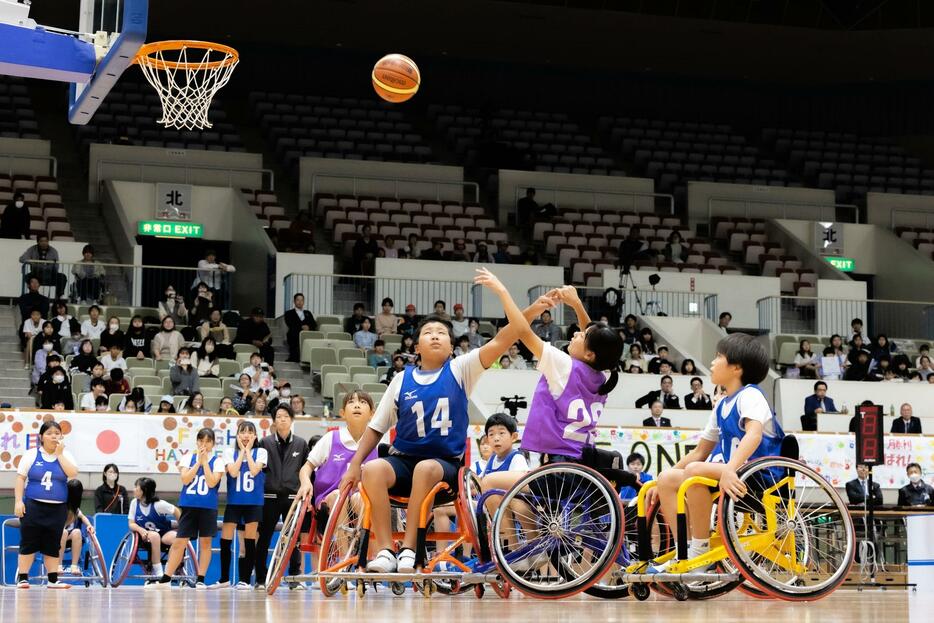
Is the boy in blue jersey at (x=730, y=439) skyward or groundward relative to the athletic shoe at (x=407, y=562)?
skyward

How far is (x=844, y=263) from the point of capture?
27.5m

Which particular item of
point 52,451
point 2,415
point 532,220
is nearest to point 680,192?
point 532,220

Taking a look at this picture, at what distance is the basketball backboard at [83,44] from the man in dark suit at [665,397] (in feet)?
32.5

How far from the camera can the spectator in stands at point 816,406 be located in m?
18.7

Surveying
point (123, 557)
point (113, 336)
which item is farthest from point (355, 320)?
point (123, 557)

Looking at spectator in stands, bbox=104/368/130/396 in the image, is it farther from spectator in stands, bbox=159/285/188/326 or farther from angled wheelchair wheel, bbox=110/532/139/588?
angled wheelchair wheel, bbox=110/532/139/588

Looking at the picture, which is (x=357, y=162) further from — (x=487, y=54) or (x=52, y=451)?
(x=52, y=451)

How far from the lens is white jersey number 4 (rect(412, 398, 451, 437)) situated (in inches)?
254

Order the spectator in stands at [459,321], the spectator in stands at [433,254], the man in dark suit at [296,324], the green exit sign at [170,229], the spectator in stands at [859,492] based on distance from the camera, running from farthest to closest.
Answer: the green exit sign at [170,229]
the spectator in stands at [433,254]
the spectator in stands at [459,321]
the man in dark suit at [296,324]
the spectator in stands at [859,492]

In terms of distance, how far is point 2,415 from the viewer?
14.7 m

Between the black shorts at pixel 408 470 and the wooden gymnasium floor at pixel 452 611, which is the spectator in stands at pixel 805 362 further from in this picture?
the black shorts at pixel 408 470

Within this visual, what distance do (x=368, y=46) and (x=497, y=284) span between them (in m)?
26.0

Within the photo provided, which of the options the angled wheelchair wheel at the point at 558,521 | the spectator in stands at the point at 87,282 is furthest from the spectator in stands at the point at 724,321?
the angled wheelchair wheel at the point at 558,521

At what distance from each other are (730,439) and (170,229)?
19294 mm
